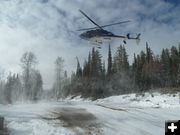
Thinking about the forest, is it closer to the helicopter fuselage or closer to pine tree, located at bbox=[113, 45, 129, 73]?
pine tree, located at bbox=[113, 45, 129, 73]

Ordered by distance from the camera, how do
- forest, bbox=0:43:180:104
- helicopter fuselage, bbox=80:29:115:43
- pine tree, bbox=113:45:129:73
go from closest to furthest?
helicopter fuselage, bbox=80:29:115:43
forest, bbox=0:43:180:104
pine tree, bbox=113:45:129:73

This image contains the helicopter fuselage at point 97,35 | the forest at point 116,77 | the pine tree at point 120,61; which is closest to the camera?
the helicopter fuselage at point 97,35

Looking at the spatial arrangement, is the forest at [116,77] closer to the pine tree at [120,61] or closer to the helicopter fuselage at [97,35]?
the pine tree at [120,61]

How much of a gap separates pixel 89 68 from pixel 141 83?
2337cm

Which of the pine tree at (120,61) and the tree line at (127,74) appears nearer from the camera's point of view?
the tree line at (127,74)

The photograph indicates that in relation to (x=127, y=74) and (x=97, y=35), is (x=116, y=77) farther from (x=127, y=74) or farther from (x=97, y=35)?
(x=97, y=35)

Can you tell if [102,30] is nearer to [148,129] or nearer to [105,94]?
[148,129]

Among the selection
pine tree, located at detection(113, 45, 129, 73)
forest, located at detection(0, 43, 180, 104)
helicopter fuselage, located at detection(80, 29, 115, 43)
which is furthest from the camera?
pine tree, located at detection(113, 45, 129, 73)

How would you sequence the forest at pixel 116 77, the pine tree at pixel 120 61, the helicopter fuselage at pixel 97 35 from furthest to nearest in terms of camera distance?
1. the pine tree at pixel 120 61
2. the forest at pixel 116 77
3. the helicopter fuselage at pixel 97 35

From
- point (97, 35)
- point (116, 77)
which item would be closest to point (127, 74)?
point (116, 77)

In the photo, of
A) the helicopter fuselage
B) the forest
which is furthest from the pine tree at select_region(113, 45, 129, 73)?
the helicopter fuselage

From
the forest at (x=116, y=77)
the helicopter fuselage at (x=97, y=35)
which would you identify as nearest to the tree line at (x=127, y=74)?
the forest at (x=116, y=77)

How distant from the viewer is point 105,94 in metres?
54.7

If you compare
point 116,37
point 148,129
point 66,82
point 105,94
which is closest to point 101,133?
→ point 148,129
